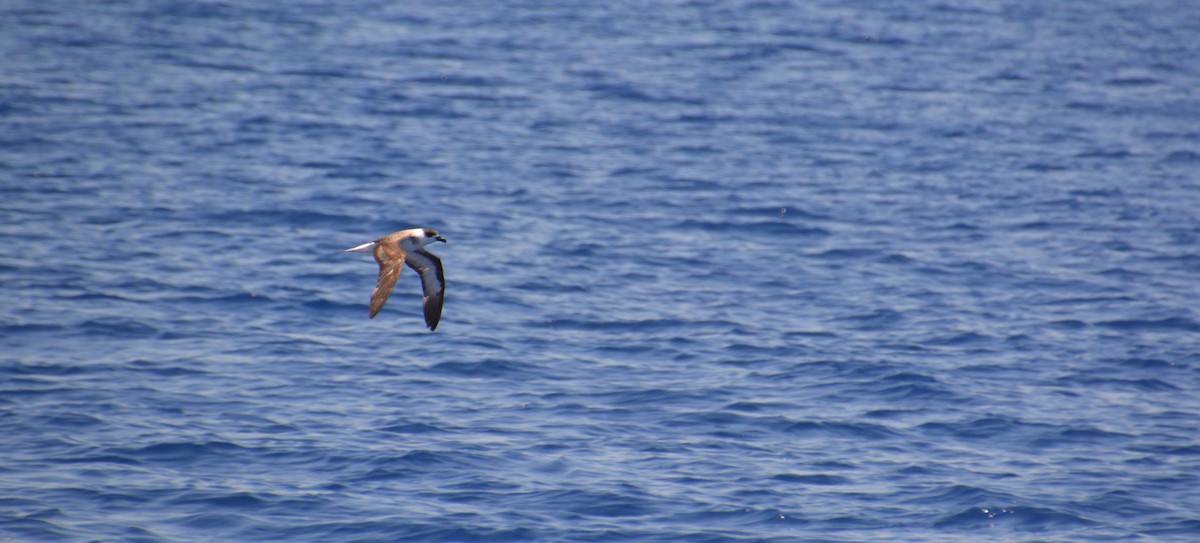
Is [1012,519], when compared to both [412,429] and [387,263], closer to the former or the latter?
[412,429]

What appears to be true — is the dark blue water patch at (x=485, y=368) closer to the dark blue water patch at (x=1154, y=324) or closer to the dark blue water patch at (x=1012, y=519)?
the dark blue water patch at (x=1012, y=519)

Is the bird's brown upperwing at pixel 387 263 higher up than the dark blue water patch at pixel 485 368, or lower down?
higher up

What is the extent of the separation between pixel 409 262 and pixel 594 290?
719 centimetres

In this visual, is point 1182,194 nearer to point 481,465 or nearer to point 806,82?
point 806,82

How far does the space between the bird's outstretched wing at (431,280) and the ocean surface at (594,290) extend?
2068 mm

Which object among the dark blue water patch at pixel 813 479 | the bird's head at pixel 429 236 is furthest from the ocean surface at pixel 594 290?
the bird's head at pixel 429 236

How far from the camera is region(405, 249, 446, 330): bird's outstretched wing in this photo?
1441cm

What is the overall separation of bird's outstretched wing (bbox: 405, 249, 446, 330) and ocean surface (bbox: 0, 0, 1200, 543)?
6.79 ft

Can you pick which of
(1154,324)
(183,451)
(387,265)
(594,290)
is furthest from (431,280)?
(1154,324)

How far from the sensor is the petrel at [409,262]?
13523 millimetres

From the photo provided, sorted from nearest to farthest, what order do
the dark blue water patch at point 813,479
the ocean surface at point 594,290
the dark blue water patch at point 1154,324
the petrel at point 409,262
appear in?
the petrel at point 409,262
the ocean surface at point 594,290
the dark blue water patch at point 813,479
the dark blue water patch at point 1154,324

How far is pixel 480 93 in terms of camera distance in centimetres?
3375

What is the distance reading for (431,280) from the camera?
14500 millimetres

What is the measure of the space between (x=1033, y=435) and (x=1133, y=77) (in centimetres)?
2211
